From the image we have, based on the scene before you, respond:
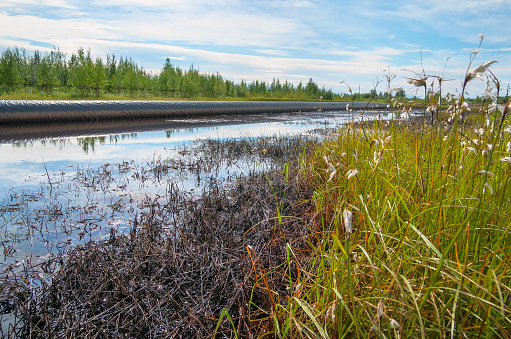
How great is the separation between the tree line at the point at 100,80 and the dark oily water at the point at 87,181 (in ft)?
64.5

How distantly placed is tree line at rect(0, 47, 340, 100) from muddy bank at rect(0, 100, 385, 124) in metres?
12.1

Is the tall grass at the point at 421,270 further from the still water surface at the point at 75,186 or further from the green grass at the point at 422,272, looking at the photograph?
the still water surface at the point at 75,186

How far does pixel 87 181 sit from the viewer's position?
5.36 m

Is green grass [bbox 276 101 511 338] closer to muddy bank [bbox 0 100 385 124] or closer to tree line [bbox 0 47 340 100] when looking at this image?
muddy bank [bbox 0 100 385 124]

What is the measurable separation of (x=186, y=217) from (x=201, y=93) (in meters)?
35.8

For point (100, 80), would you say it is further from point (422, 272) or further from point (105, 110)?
point (422, 272)

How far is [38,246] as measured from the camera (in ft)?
10.6

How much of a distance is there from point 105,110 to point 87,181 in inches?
395

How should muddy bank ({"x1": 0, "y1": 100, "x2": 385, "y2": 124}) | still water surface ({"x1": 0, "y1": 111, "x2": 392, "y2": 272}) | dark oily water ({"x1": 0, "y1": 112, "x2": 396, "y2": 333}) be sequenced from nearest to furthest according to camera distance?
1. dark oily water ({"x1": 0, "y1": 112, "x2": 396, "y2": 333})
2. still water surface ({"x1": 0, "y1": 111, "x2": 392, "y2": 272})
3. muddy bank ({"x1": 0, "y1": 100, "x2": 385, "y2": 124})

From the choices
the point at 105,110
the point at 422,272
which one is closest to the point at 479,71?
the point at 422,272

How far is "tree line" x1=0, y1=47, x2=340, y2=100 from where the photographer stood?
26438mm

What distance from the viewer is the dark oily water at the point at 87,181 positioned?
3283mm

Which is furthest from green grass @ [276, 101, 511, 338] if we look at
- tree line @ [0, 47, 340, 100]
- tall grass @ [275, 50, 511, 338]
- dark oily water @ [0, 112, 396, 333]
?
tree line @ [0, 47, 340, 100]

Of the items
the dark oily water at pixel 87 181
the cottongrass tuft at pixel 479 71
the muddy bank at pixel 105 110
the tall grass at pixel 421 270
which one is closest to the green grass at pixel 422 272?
the tall grass at pixel 421 270
